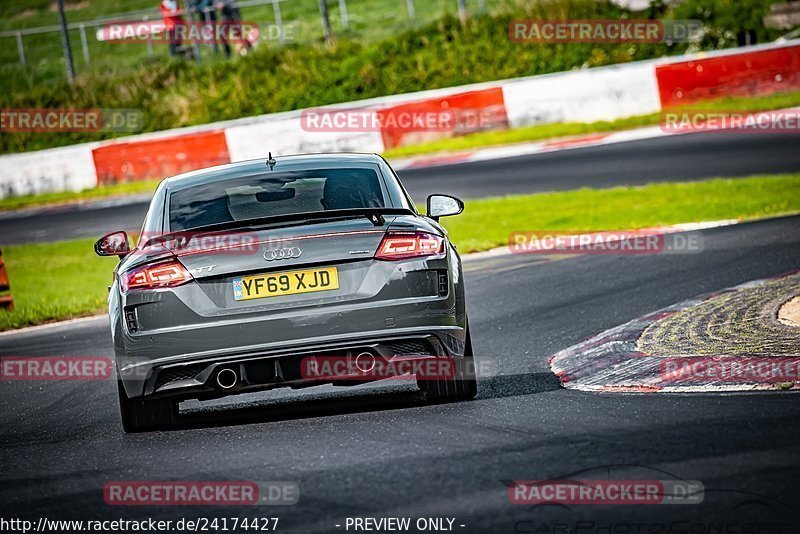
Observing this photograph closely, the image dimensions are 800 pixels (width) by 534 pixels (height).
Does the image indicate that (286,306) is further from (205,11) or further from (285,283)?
(205,11)

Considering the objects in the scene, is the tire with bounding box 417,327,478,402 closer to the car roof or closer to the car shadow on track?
the car shadow on track

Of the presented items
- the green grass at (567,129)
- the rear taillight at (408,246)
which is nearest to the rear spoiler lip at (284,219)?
the rear taillight at (408,246)

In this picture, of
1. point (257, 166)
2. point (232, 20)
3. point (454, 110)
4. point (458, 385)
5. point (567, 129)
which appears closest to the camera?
point (458, 385)

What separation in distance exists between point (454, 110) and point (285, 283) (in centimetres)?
1912

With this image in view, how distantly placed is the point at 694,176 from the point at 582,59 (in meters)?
11.1

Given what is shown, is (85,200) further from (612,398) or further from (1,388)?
(612,398)

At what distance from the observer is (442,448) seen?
6.56m

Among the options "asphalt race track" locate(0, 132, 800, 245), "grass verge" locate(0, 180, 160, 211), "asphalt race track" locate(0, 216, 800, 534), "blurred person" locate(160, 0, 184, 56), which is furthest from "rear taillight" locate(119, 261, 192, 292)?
"blurred person" locate(160, 0, 184, 56)

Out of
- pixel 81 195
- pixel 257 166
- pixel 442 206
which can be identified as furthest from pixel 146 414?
pixel 81 195

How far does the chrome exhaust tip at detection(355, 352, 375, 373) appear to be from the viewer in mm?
7291

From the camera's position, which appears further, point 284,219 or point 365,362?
point 284,219

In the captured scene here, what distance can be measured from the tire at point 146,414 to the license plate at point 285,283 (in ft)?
3.14

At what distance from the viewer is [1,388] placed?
412 inches

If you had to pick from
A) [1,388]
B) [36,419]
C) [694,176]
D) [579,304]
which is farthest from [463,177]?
[36,419]
